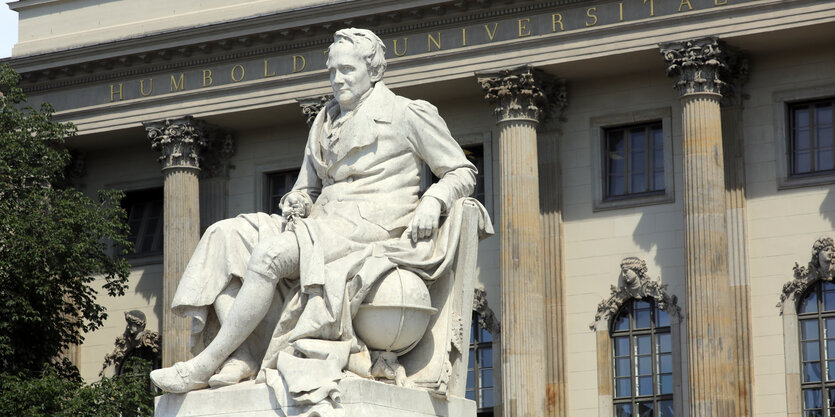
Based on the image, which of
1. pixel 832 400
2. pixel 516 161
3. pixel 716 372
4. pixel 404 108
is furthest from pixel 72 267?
pixel 404 108

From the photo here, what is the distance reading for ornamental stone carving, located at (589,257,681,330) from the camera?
34562 mm

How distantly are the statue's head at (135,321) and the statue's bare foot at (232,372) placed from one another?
29056 mm

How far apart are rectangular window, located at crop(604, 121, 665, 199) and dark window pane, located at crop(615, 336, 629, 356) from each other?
2627mm

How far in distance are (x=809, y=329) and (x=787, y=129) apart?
3.56m

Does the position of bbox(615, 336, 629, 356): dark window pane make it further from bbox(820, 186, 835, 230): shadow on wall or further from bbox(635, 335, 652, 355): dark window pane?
bbox(820, 186, 835, 230): shadow on wall

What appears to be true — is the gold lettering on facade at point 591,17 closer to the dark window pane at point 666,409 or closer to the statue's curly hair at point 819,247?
the statue's curly hair at point 819,247

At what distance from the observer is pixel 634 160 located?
35.7 metres

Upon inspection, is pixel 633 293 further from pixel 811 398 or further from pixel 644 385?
pixel 811 398

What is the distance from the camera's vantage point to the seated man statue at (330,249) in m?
11.2

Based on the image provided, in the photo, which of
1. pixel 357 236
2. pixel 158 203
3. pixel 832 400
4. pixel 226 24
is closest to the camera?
pixel 357 236

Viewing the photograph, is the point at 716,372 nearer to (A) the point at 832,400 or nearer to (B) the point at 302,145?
(A) the point at 832,400

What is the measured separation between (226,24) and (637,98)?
328 inches

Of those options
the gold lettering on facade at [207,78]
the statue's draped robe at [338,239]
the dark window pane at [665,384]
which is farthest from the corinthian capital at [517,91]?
the statue's draped robe at [338,239]

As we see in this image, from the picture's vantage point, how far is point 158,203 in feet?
136
